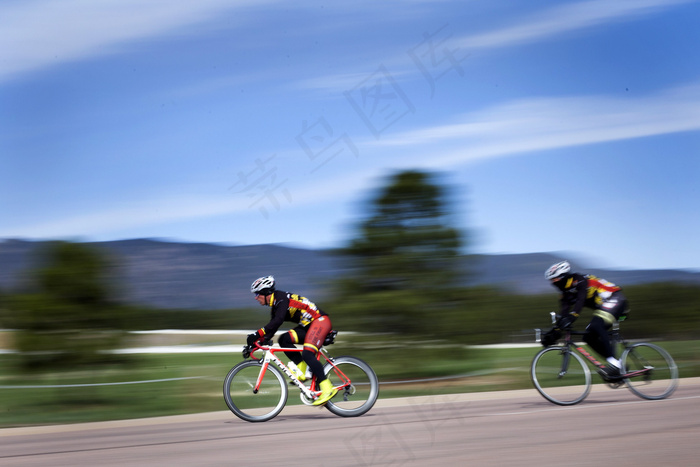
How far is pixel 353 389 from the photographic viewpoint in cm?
1042

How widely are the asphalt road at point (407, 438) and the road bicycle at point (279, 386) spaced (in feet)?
0.79

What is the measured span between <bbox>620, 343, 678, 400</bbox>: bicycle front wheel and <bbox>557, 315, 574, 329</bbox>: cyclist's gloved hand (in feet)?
3.24

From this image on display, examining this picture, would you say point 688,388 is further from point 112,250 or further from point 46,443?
point 112,250

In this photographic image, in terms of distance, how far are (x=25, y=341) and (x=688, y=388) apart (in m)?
12.0

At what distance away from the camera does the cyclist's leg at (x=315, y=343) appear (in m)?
10.3

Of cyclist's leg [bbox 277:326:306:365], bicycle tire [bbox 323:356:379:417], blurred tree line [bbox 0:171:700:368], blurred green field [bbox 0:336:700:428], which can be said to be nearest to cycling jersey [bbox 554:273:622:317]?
bicycle tire [bbox 323:356:379:417]

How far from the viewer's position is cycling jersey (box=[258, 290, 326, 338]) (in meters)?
10.1

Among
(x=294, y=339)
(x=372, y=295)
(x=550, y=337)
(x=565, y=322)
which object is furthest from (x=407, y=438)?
(x=372, y=295)

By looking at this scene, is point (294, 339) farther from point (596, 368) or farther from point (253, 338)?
point (596, 368)

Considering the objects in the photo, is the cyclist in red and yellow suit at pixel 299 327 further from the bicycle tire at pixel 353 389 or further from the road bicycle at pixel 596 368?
the road bicycle at pixel 596 368

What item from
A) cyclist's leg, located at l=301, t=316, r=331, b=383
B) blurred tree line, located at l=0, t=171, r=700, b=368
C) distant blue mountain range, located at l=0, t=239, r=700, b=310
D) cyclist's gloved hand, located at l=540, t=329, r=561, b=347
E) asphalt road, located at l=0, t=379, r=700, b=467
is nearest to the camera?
asphalt road, located at l=0, t=379, r=700, b=467

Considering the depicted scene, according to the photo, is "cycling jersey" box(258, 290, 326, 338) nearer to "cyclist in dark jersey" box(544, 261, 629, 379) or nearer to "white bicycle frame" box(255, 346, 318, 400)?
"white bicycle frame" box(255, 346, 318, 400)

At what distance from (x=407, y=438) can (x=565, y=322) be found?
3.60m

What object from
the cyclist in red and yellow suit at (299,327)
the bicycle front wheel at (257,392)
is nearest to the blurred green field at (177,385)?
the bicycle front wheel at (257,392)
